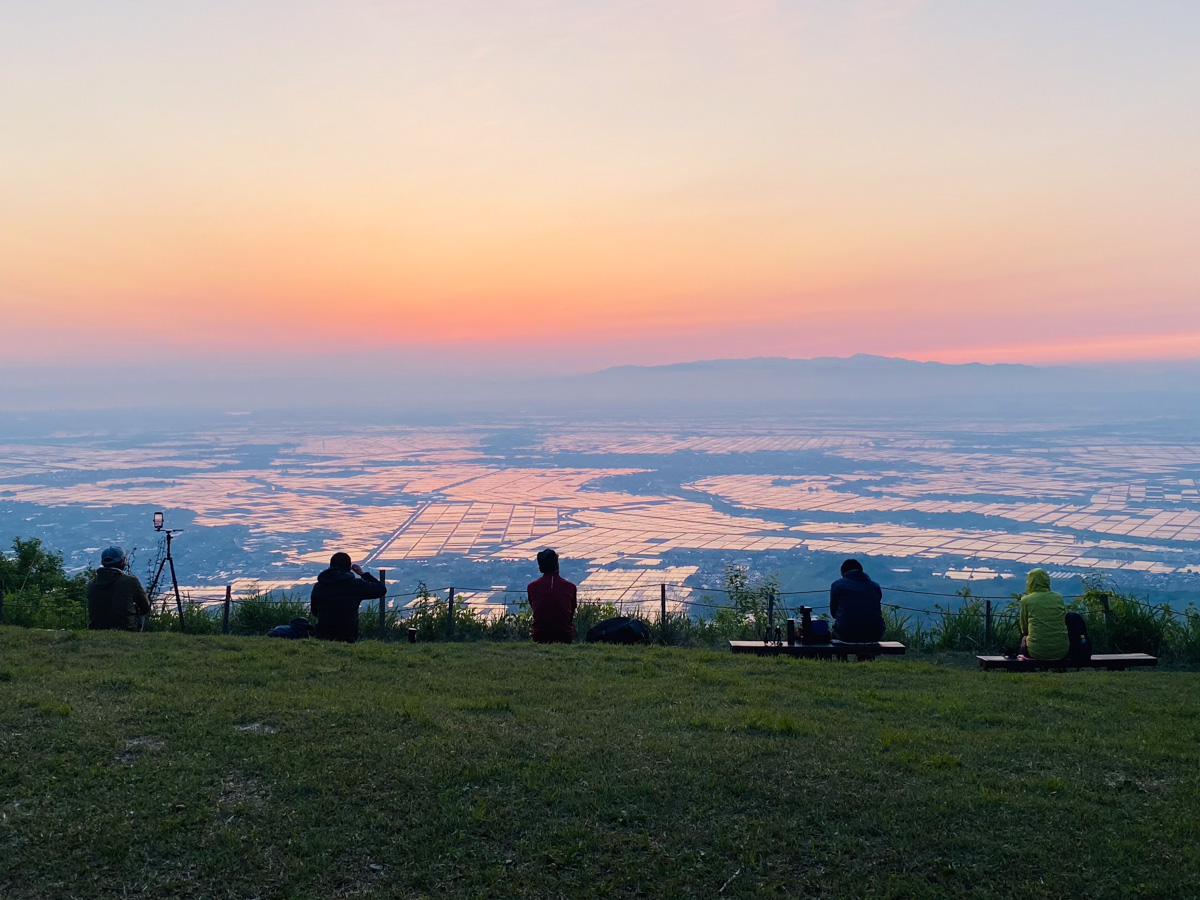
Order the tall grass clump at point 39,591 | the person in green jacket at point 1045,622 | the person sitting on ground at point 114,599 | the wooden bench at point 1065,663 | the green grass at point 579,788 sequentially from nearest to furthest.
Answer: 1. the green grass at point 579,788
2. the person in green jacket at point 1045,622
3. the wooden bench at point 1065,663
4. the person sitting on ground at point 114,599
5. the tall grass clump at point 39,591

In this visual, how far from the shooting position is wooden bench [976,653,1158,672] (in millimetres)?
10500

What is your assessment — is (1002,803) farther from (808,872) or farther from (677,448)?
(677,448)

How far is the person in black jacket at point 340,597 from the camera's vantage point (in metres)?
11.2

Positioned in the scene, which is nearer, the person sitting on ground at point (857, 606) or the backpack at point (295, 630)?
the person sitting on ground at point (857, 606)

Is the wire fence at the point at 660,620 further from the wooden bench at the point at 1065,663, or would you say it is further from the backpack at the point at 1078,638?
the backpack at the point at 1078,638

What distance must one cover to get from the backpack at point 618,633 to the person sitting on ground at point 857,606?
2.92 m

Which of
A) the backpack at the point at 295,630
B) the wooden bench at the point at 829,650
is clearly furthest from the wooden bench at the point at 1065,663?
the backpack at the point at 295,630

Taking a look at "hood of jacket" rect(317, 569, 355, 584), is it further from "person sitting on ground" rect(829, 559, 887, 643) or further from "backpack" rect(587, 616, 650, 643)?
"person sitting on ground" rect(829, 559, 887, 643)

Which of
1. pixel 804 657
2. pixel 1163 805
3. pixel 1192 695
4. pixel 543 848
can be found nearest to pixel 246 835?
pixel 543 848

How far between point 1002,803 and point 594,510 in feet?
196

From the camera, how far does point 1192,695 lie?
8.79 m

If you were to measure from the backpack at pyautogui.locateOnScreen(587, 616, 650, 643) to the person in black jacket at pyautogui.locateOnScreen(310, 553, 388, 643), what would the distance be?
10.6ft

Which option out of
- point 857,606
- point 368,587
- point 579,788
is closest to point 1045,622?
point 857,606

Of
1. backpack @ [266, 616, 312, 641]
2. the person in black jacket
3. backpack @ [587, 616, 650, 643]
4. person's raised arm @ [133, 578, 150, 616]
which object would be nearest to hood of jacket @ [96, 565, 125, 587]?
person's raised arm @ [133, 578, 150, 616]
